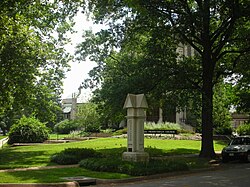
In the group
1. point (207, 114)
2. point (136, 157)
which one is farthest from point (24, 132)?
point (136, 157)

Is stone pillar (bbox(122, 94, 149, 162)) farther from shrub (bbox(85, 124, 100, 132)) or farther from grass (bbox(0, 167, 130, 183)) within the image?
shrub (bbox(85, 124, 100, 132))

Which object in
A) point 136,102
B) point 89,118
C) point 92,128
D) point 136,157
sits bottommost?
point 136,157

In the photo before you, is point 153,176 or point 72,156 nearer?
point 153,176

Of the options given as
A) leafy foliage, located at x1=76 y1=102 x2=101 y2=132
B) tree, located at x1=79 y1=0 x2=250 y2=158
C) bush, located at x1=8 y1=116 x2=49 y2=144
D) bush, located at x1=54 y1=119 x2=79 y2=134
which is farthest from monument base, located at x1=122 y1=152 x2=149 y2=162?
Result: bush, located at x1=54 y1=119 x2=79 y2=134

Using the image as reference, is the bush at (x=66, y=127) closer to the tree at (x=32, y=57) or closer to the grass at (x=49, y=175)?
the tree at (x=32, y=57)

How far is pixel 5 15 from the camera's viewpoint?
62.4 ft

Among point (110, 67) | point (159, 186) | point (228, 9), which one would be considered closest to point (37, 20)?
point (110, 67)

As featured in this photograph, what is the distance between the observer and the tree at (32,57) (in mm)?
20953

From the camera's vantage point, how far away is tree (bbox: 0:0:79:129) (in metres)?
21.0

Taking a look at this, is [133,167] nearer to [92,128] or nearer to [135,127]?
[135,127]

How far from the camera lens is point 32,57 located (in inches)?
960

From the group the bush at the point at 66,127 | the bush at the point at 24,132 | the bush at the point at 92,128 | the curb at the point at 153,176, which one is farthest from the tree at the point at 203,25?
the bush at the point at 66,127

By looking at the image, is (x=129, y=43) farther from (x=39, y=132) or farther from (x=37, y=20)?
(x=39, y=132)

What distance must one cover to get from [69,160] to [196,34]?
1219 centimetres
